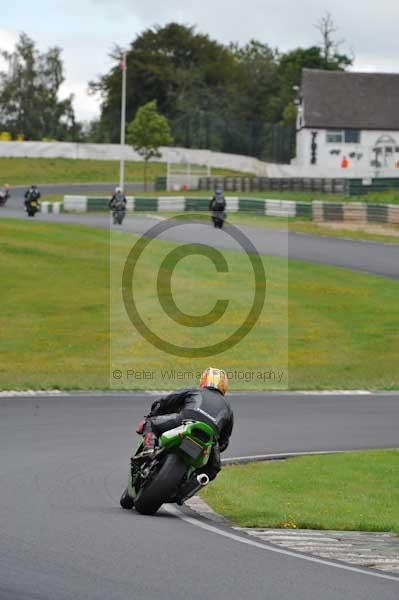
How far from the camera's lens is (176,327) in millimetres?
27750

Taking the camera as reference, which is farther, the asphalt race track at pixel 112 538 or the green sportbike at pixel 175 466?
the green sportbike at pixel 175 466

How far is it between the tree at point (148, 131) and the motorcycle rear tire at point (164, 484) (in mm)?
70371

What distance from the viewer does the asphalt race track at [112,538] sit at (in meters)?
7.11

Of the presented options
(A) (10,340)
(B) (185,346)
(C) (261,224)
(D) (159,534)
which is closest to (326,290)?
(B) (185,346)

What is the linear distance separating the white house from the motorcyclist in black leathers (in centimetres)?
7550

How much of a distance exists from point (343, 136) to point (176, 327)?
6497 cm

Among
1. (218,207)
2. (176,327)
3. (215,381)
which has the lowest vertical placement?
(176,327)

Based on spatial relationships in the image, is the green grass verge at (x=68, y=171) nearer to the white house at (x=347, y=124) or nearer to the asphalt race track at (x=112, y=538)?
the white house at (x=347, y=124)

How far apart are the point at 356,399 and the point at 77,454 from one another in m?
7.64

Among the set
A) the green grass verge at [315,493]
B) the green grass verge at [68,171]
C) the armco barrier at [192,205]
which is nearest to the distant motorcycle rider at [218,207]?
the armco barrier at [192,205]
